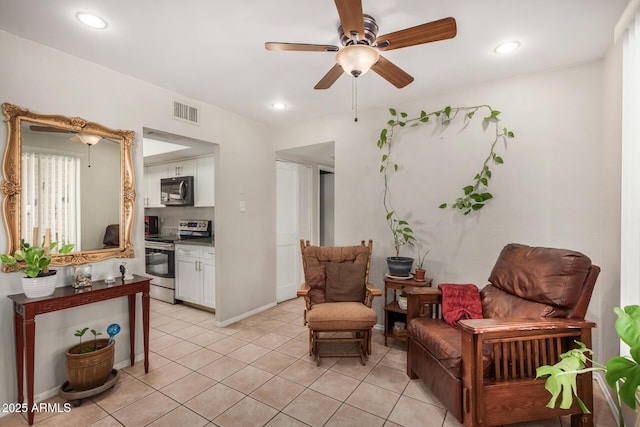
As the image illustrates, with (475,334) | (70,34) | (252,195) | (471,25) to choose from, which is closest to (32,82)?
(70,34)

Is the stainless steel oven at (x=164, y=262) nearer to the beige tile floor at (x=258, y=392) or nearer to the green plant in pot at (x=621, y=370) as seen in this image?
the beige tile floor at (x=258, y=392)

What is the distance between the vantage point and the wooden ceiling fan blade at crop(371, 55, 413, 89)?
189cm

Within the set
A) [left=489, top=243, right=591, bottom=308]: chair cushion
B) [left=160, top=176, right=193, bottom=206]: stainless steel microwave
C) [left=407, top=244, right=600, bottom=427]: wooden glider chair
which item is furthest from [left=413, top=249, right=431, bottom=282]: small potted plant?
[left=160, top=176, right=193, bottom=206]: stainless steel microwave

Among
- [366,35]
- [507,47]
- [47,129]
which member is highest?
[507,47]

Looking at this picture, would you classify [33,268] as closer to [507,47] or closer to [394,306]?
[394,306]

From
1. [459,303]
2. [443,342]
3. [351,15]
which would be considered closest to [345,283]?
[459,303]

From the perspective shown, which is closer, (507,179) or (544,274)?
(544,274)

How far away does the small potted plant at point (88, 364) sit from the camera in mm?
2043

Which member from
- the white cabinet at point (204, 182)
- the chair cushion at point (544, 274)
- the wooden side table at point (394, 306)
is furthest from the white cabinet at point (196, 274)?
the chair cushion at point (544, 274)

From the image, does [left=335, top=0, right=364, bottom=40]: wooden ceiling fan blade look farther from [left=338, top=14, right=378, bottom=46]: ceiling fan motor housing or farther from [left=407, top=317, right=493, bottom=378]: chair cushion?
[left=407, top=317, right=493, bottom=378]: chair cushion

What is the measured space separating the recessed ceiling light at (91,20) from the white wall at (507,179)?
7.87 feet

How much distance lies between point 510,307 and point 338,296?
1.44 metres

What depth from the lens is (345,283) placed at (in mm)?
2957

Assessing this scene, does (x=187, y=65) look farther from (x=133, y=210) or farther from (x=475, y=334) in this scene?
(x=475, y=334)
